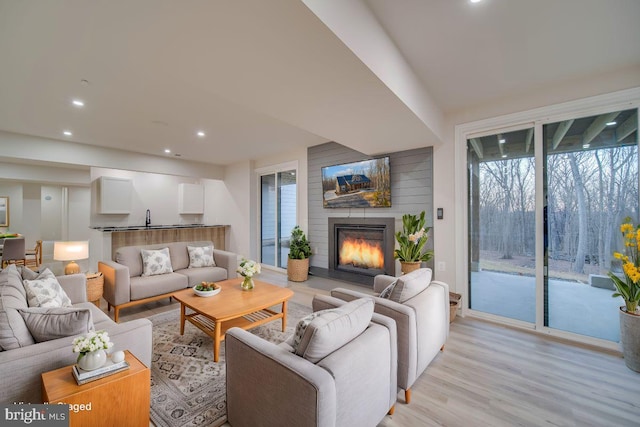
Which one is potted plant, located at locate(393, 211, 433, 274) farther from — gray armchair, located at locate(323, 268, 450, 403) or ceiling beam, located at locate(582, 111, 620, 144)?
ceiling beam, located at locate(582, 111, 620, 144)

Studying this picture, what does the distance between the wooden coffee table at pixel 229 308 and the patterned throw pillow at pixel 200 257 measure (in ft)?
4.59

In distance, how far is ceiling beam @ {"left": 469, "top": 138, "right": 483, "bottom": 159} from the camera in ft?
11.5

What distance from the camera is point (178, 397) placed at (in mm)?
1941

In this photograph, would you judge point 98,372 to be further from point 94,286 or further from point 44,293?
point 94,286

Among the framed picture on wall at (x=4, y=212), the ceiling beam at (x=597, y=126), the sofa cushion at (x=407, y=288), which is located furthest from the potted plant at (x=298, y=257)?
the framed picture on wall at (x=4, y=212)

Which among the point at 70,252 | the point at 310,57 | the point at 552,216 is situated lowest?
the point at 70,252

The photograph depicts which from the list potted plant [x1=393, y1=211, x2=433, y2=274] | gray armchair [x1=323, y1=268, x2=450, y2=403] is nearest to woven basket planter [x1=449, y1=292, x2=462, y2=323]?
potted plant [x1=393, y1=211, x2=433, y2=274]

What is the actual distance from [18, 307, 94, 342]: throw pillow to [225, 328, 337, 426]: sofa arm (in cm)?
91

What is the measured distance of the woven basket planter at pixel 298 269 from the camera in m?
5.12

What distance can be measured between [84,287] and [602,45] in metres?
5.43

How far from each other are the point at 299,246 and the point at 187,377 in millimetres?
3283

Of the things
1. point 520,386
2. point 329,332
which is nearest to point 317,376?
point 329,332

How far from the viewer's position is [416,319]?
6.45 feet

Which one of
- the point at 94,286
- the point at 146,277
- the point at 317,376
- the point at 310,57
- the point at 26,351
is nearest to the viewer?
the point at 317,376
